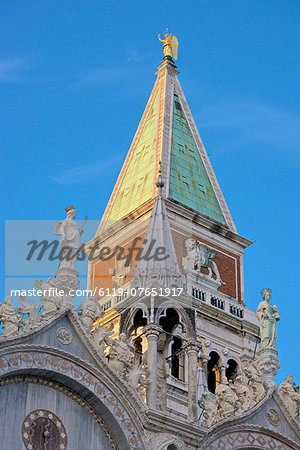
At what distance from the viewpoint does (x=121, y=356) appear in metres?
21.6

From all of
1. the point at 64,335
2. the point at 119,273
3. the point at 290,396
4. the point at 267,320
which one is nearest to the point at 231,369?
the point at 119,273

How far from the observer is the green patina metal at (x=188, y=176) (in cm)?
4344

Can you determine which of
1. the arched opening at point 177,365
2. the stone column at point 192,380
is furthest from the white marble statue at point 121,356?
the arched opening at point 177,365

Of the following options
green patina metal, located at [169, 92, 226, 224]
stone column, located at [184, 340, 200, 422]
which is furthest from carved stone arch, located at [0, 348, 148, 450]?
green patina metal, located at [169, 92, 226, 224]

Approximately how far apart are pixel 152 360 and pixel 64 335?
7.20 feet

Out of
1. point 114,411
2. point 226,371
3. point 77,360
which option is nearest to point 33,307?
point 77,360

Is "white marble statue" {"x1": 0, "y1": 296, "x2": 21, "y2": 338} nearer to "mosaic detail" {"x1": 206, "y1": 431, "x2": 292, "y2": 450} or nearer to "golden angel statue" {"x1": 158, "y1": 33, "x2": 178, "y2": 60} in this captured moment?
"mosaic detail" {"x1": 206, "y1": 431, "x2": 292, "y2": 450}

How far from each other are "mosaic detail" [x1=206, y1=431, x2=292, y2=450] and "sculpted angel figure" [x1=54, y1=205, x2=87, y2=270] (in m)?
5.12

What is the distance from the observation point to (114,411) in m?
21.0

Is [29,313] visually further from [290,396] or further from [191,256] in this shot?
[191,256]

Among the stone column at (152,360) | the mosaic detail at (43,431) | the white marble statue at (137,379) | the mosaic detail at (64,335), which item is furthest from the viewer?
the stone column at (152,360)

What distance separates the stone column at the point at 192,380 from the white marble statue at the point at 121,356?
174 centimetres

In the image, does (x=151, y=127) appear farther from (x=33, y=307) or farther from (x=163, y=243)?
(x=33, y=307)

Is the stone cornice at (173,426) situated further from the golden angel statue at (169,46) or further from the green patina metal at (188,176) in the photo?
the golden angel statue at (169,46)
